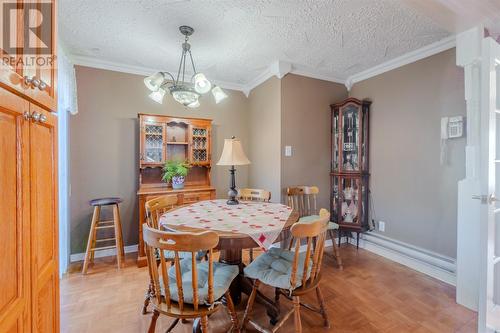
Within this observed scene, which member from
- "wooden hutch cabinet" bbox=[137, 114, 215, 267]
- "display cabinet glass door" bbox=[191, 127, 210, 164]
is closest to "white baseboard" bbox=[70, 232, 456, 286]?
"wooden hutch cabinet" bbox=[137, 114, 215, 267]

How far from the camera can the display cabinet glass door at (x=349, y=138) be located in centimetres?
320

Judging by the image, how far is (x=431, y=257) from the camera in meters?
2.56

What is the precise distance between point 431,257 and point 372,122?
1713 millimetres

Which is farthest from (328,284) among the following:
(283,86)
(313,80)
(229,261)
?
(313,80)

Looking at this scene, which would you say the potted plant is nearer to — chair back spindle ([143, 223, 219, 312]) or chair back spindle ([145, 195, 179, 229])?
chair back spindle ([145, 195, 179, 229])

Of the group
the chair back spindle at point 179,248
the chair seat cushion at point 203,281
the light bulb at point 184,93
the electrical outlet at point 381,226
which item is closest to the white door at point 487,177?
the electrical outlet at point 381,226

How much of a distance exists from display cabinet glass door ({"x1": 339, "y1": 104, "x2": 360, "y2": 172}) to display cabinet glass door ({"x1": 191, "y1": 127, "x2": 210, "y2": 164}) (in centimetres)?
186

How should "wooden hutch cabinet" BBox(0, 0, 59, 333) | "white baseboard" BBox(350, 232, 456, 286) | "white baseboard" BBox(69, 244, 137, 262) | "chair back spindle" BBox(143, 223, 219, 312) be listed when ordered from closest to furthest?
"wooden hutch cabinet" BBox(0, 0, 59, 333), "chair back spindle" BBox(143, 223, 219, 312), "white baseboard" BBox(350, 232, 456, 286), "white baseboard" BBox(69, 244, 137, 262)

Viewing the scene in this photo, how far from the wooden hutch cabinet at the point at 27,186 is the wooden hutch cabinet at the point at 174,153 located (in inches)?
70.7

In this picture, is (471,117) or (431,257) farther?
(431,257)

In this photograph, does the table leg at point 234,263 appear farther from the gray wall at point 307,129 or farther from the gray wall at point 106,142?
the gray wall at point 106,142

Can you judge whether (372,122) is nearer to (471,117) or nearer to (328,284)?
(471,117)

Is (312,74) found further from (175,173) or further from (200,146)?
(175,173)

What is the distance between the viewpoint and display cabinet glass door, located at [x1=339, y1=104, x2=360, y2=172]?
3.20m
